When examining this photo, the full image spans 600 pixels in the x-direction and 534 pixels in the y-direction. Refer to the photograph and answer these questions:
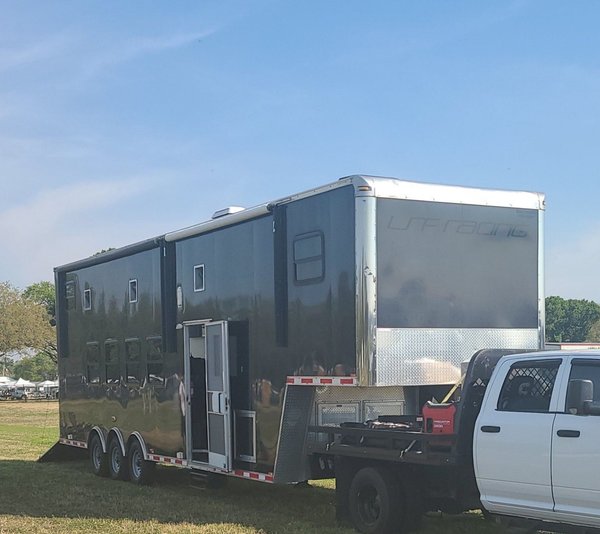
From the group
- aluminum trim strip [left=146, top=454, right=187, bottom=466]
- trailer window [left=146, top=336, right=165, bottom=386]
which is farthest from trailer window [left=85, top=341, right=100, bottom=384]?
aluminum trim strip [left=146, top=454, right=187, bottom=466]

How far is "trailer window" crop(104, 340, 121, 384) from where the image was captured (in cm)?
1492

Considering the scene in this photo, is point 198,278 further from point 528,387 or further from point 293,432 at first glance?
point 528,387


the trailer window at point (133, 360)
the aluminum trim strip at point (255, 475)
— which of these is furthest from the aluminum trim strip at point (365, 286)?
the trailer window at point (133, 360)

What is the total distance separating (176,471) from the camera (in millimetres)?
15523

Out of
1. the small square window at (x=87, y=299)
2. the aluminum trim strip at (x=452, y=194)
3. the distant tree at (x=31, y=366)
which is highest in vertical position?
the aluminum trim strip at (x=452, y=194)

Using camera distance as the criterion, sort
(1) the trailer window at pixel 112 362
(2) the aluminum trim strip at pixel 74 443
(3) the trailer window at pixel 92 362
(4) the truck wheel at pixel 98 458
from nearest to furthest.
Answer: (1) the trailer window at pixel 112 362
(4) the truck wheel at pixel 98 458
(3) the trailer window at pixel 92 362
(2) the aluminum trim strip at pixel 74 443

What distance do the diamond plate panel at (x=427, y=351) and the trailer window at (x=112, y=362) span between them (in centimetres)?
663

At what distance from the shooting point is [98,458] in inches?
612

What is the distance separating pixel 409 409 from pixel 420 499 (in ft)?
4.94

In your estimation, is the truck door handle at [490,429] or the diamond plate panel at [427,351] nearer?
the truck door handle at [490,429]

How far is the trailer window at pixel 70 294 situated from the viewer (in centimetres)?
1669

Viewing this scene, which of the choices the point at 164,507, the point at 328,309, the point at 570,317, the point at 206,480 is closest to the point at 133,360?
the point at 206,480

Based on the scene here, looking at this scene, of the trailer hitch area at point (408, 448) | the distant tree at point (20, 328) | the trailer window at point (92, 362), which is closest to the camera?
the trailer hitch area at point (408, 448)

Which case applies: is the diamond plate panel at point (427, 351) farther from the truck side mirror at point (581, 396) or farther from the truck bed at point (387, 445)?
the truck side mirror at point (581, 396)
